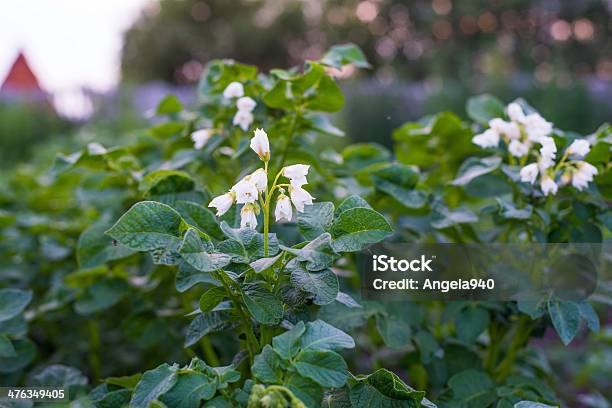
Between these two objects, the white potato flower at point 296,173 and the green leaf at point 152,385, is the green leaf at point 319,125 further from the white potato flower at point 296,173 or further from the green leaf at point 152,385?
the green leaf at point 152,385

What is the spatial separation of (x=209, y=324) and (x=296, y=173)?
300mm

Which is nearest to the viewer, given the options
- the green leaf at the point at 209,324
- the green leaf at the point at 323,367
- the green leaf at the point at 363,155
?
the green leaf at the point at 323,367

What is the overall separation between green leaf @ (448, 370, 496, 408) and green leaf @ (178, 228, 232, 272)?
61 centimetres

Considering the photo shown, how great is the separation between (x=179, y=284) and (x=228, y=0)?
24.8 meters

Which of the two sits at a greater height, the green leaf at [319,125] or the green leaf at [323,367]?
the green leaf at [319,125]

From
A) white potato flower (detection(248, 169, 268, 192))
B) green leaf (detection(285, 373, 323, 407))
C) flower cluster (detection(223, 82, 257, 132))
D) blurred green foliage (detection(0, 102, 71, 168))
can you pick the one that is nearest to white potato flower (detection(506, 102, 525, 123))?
flower cluster (detection(223, 82, 257, 132))

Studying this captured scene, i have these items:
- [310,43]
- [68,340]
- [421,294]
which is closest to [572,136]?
[421,294]

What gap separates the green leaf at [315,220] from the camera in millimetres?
1011

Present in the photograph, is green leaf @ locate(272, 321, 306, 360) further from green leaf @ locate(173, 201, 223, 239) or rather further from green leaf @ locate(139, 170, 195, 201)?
green leaf @ locate(139, 170, 195, 201)

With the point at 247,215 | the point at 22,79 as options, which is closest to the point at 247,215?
the point at 247,215

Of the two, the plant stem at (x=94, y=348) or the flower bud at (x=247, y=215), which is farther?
the plant stem at (x=94, y=348)

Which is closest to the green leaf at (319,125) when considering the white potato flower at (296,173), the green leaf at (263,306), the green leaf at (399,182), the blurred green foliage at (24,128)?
the green leaf at (399,182)

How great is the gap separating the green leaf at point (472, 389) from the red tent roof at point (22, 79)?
525cm

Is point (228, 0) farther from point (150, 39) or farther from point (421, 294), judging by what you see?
point (421, 294)
